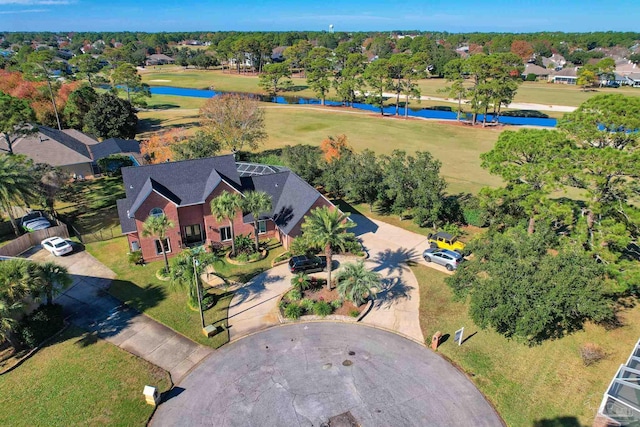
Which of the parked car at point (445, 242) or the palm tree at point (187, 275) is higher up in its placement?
the palm tree at point (187, 275)

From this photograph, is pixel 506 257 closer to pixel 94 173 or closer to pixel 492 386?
pixel 492 386

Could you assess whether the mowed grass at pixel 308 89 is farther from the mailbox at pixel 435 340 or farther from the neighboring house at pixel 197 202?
the mailbox at pixel 435 340

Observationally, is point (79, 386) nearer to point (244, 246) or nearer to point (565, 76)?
point (244, 246)

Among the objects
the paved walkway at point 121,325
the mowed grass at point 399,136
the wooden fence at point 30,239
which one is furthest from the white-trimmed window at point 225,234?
the mowed grass at point 399,136

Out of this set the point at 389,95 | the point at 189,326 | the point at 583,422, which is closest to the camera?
the point at 583,422

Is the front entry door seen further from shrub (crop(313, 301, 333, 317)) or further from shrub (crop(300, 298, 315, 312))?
shrub (crop(313, 301, 333, 317))

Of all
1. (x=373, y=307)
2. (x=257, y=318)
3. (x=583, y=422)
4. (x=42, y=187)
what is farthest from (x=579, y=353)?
(x=42, y=187)
